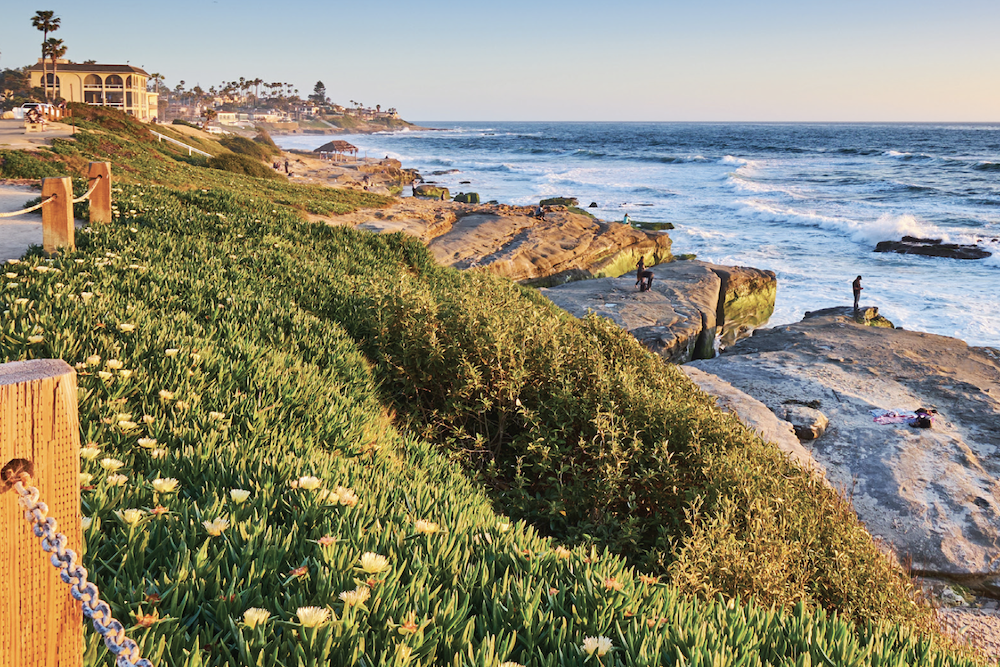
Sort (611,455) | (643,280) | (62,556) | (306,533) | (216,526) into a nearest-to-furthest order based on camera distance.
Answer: (62,556)
(216,526)
(306,533)
(611,455)
(643,280)

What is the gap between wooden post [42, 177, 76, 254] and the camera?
23.6 ft

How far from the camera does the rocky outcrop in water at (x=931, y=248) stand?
3020 centimetres

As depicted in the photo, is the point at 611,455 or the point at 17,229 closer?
the point at 611,455

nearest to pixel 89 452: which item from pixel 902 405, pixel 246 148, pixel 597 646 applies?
pixel 597 646

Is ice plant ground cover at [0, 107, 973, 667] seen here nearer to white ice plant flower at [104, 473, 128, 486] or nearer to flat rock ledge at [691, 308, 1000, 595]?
white ice plant flower at [104, 473, 128, 486]

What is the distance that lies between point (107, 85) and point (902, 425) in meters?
83.1

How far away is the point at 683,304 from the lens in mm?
18016

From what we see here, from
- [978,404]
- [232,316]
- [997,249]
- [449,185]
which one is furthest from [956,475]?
[449,185]

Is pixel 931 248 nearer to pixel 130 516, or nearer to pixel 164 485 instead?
pixel 164 485

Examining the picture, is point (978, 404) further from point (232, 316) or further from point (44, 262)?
point (44, 262)

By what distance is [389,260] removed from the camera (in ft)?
36.6

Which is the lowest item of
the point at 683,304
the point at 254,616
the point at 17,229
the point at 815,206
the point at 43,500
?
the point at 683,304

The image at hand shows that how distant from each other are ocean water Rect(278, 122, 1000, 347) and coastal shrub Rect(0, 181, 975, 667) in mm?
20299

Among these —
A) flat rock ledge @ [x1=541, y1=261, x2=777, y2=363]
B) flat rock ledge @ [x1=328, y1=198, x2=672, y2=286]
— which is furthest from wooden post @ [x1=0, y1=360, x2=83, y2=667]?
flat rock ledge @ [x1=328, y1=198, x2=672, y2=286]
